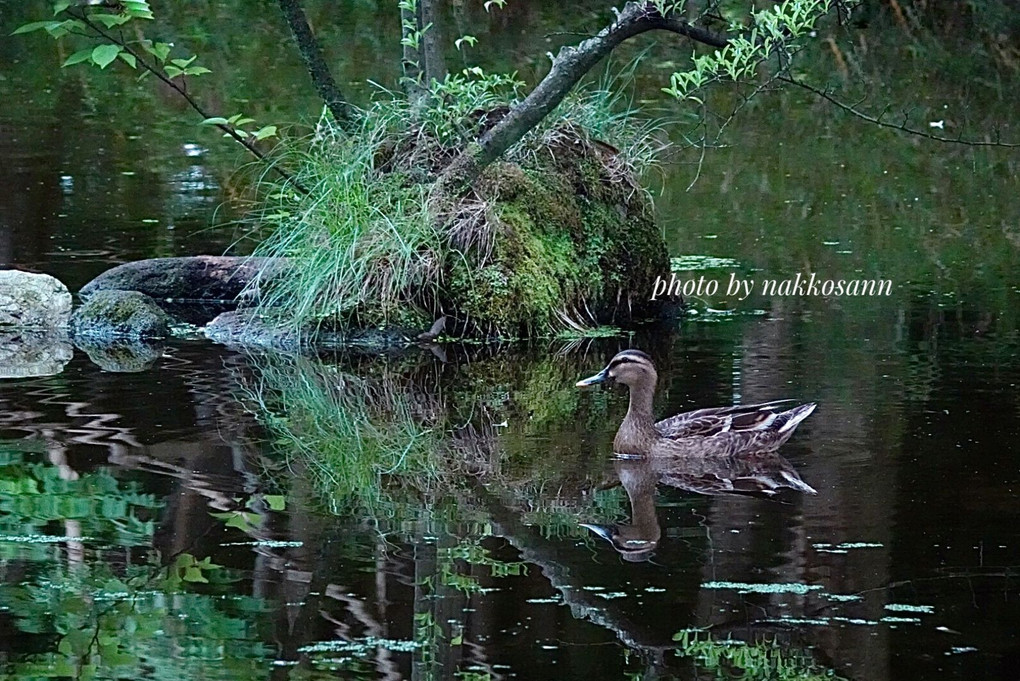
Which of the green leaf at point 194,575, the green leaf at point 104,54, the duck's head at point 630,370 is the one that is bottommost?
the green leaf at point 194,575

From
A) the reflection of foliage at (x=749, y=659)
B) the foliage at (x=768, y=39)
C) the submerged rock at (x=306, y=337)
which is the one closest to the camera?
the reflection of foliage at (x=749, y=659)

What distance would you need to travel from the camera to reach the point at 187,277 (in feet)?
43.2

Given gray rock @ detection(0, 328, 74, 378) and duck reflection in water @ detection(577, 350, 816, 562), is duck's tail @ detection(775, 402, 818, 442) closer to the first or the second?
duck reflection in water @ detection(577, 350, 816, 562)

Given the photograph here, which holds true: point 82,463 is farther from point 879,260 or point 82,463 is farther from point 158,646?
point 879,260

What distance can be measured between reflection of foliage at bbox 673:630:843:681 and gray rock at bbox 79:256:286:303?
761cm

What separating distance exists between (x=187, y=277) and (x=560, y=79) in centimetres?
339

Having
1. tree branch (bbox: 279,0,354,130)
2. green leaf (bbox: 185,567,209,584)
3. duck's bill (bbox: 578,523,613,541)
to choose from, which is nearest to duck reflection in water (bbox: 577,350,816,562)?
duck's bill (bbox: 578,523,613,541)

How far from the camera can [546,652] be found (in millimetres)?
5863

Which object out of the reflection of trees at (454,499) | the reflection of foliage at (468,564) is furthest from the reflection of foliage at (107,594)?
the reflection of foliage at (468,564)

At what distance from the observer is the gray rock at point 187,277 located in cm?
1302

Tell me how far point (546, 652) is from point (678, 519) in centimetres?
178

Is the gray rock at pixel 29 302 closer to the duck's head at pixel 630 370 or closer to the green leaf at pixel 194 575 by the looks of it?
the duck's head at pixel 630 370

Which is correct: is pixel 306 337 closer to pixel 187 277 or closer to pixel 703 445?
pixel 187 277

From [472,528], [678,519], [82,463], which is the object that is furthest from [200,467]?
[678,519]
